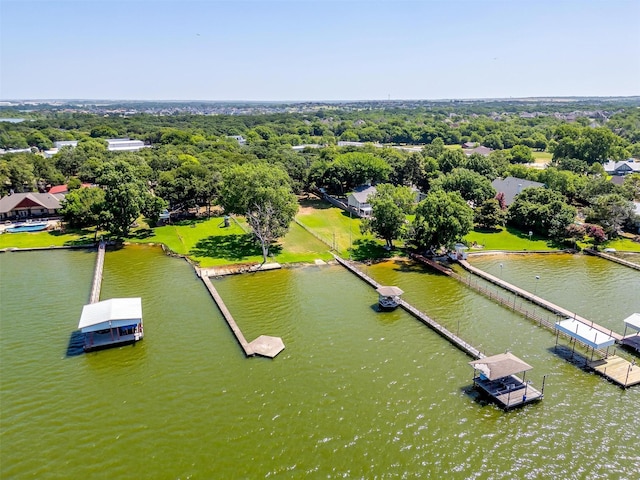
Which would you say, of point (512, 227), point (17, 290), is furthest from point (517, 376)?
point (17, 290)

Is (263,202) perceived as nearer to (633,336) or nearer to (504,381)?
(504,381)

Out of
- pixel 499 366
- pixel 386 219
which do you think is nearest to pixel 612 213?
pixel 386 219

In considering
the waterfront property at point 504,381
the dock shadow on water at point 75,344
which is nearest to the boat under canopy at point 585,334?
the waterfront property at point 504,381

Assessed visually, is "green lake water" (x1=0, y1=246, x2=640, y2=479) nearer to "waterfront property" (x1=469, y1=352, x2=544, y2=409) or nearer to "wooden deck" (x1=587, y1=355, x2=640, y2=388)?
"waterfront property" (x1=469, y1=352, x2=544, y2=409)

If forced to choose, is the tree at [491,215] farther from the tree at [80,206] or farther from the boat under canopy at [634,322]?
the tree at [80,206]

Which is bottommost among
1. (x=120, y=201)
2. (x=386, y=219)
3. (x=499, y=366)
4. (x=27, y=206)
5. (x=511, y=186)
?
(x=499, y=366)

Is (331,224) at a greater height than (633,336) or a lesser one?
greater
